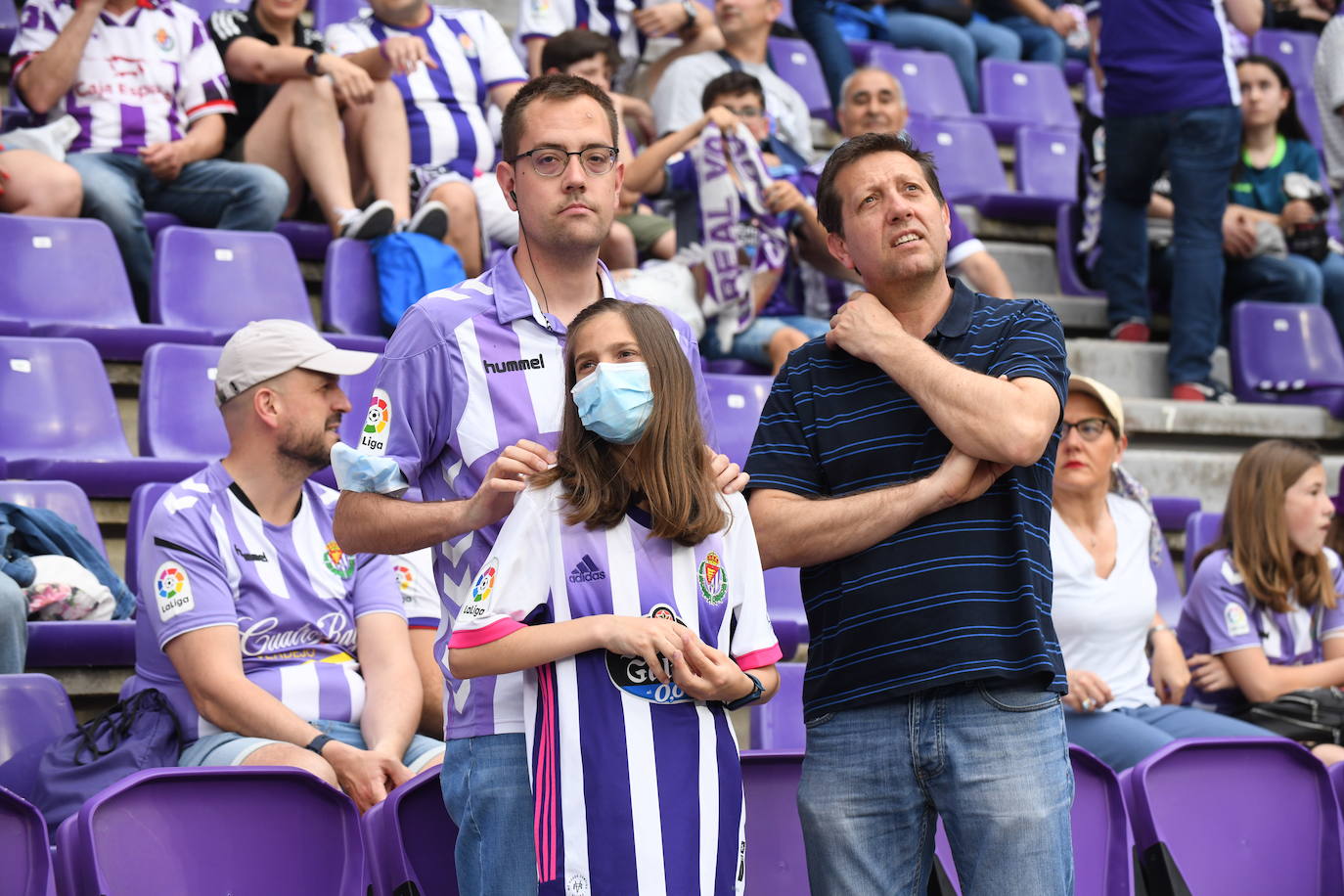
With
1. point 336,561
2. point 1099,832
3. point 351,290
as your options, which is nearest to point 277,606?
point 336,561

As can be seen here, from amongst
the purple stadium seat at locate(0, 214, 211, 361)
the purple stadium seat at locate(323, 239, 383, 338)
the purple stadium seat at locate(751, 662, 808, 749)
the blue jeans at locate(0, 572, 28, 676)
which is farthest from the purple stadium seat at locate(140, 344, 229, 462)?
the purple stadium seat at locate(751, 662, 808, 749)

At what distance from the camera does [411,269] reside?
505cm

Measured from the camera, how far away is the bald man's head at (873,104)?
598 centimetres

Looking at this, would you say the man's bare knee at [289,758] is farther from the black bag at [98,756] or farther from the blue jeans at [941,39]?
the blue jeans at [941,39]

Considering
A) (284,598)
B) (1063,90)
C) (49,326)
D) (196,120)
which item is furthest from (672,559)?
(1063,90)

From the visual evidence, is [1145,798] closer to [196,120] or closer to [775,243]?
[775,243]

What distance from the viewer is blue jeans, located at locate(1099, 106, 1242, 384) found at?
585 cm

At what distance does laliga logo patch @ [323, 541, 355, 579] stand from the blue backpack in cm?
174

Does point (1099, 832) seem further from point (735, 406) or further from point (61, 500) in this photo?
point (61, 500)

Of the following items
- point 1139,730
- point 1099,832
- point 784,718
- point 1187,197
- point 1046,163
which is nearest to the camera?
point 1099,832

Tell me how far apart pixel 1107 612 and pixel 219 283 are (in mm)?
2839

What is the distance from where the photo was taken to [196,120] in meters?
5.39

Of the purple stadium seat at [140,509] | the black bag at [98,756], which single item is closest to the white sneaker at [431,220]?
the purple stadium seat at [140,509]

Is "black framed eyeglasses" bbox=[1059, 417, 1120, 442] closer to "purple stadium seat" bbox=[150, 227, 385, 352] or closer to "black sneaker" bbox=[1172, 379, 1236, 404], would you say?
"purple stadium seat" bbox=[150, 227, 385, 352]
